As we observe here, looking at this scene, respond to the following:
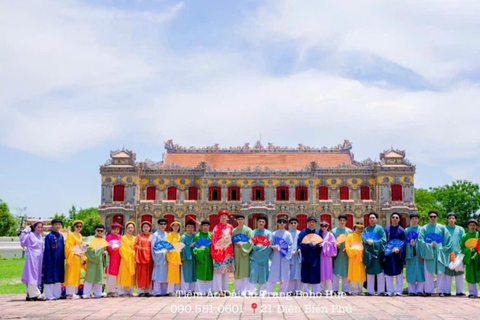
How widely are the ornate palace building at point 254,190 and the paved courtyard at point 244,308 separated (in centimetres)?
3121

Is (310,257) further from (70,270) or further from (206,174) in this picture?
(206,174)

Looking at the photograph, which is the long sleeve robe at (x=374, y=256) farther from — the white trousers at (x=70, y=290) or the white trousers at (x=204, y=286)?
the white trousers at (x=70, y=290)

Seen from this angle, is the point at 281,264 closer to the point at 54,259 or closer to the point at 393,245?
the point at 393,245

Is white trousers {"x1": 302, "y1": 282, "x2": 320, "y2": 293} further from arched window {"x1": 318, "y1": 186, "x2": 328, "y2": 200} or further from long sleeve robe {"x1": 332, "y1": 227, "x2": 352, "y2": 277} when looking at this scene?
arched window {"x1": 318, "y1": 186, "x2": 328, "y2": 200}

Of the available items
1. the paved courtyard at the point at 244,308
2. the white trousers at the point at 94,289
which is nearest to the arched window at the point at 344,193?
the paved courtyard at the point at 244,308

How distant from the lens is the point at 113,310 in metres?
9.28

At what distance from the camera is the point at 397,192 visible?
139 feet

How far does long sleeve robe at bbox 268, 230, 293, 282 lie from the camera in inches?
476

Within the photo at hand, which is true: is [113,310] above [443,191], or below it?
below

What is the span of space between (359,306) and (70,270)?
5.76m

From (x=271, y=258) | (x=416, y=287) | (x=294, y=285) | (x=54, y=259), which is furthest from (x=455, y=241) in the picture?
(x=54, y=259)

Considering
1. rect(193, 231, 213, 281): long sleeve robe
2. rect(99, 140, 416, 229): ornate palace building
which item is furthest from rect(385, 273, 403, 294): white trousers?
rect(99, 140, 416, 229): ornate palace building

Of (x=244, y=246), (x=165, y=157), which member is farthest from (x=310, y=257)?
(x=165, y=157)

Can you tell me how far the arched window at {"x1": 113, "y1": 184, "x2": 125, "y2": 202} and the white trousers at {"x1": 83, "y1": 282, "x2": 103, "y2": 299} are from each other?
3114 cm
